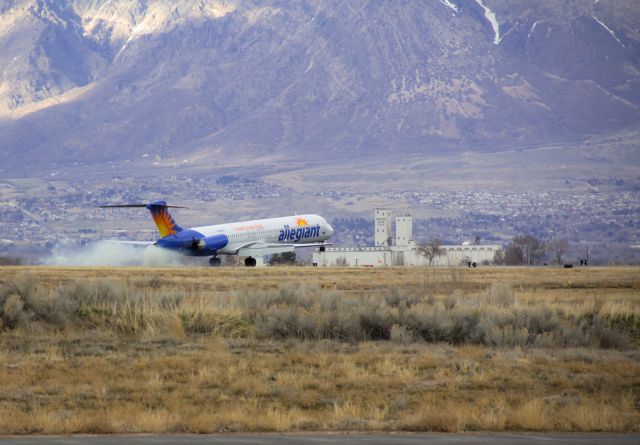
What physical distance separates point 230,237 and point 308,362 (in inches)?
Result: 2388

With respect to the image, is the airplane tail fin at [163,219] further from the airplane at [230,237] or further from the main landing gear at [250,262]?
the main landing gear at [250,262]

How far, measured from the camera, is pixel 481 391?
29.4 meters

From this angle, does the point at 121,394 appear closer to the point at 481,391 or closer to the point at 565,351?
the point at 481,391

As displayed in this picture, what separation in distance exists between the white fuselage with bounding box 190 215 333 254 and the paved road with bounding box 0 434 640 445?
67.9m

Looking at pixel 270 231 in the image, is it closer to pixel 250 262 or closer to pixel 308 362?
pixel 250 262

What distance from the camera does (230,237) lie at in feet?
306

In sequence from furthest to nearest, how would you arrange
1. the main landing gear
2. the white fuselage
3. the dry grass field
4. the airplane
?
1. the main landing gear
2. the white fuselage
3. the airplane
4. the dry grass field

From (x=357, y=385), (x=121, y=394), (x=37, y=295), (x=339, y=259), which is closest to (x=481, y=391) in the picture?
(x=357, y=385)

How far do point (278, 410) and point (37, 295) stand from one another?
57.2ft

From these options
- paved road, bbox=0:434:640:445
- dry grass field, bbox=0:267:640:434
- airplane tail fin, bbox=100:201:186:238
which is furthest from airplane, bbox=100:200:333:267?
paved road, bbox=0:434:640:445

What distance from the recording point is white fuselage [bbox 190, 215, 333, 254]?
9344cm

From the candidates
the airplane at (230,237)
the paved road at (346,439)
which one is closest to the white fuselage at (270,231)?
the airplane at (230,237)

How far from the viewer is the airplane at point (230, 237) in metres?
91.0

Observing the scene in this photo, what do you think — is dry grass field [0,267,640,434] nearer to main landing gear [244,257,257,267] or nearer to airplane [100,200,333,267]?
airplane [100,200,333,267]
